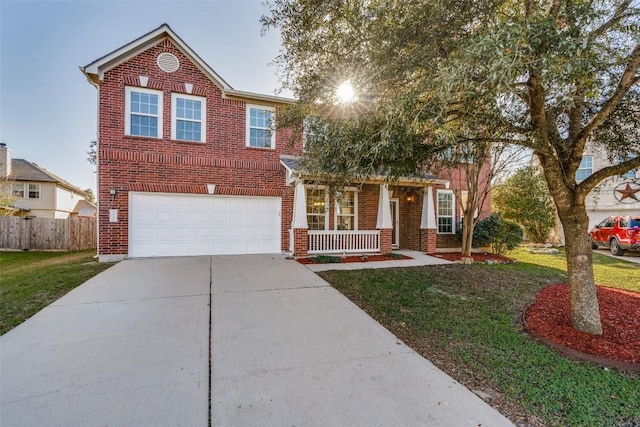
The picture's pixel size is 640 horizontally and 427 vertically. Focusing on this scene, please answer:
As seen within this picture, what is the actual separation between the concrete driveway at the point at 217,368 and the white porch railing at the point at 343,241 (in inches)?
193

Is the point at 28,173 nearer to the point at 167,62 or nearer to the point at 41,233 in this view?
the point at 41,233

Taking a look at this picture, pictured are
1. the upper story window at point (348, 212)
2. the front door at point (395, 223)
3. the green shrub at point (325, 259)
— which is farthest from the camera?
the front door at point (395, 223)

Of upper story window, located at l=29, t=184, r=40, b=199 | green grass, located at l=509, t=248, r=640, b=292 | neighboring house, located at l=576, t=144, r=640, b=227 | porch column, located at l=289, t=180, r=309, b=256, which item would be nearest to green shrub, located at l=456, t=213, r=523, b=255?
green grass, located at l=509, t=248, r=640, b=292

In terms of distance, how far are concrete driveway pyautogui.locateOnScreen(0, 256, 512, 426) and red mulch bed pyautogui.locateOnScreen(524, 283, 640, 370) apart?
6.89 feet

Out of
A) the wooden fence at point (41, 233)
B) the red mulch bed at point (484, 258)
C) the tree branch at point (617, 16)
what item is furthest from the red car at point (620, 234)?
the wooden fence at point (41, 233)

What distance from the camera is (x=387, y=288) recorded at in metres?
6.11

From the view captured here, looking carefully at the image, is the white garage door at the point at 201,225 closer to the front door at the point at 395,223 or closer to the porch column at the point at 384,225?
the porch column at the point at 384,225

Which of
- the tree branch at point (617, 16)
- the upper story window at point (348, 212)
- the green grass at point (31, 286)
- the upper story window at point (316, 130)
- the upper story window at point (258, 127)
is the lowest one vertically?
the green grass at point (31, 286)

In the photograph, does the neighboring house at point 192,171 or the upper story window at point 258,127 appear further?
the upper story window at point 258,127

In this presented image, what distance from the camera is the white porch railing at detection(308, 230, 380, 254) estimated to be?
10023 mm

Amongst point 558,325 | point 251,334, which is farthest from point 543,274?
point 251,334

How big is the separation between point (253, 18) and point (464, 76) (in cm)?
486

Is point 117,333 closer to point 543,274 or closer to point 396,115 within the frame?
point 396,115

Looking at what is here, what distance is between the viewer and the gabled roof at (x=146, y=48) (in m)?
8.32
